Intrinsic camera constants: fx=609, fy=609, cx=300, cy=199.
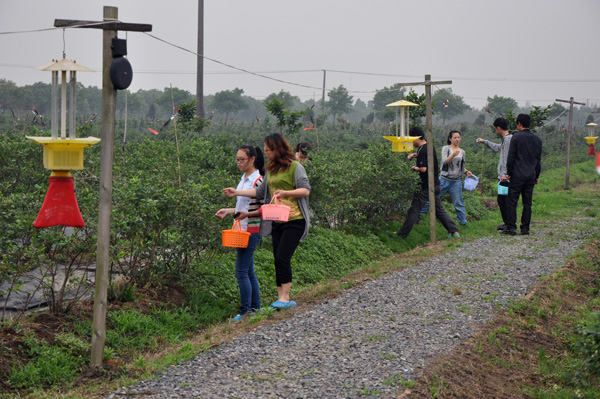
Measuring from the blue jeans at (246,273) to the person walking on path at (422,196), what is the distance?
5.36 meters

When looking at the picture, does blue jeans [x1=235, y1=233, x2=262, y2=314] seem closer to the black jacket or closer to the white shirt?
the white shirt

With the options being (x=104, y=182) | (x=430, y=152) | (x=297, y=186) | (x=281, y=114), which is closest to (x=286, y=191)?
(x=297, y=186)

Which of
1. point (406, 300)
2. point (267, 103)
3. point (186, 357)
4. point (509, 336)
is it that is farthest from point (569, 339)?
point (267, 103)

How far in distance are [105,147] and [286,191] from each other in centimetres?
190

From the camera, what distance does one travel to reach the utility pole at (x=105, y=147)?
4688 millimetres

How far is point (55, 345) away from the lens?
215 inches

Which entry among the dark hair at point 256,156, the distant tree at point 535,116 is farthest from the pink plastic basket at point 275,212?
the distant tree at point 535,116

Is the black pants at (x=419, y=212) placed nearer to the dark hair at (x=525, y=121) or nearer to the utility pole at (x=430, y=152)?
the utility pole at (x=430, y=152)

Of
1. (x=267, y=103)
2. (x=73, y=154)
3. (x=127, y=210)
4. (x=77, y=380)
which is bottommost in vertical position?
(x=77, y=380)

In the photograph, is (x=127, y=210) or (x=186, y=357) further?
(x=127, y=210)

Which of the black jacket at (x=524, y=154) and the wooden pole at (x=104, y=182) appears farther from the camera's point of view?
the black jacket at (x=524, y=154)

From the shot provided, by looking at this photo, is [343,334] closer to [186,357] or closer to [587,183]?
[186,357]

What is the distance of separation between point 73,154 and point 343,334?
280cm

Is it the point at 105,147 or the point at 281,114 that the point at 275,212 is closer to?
the point at 105,147
